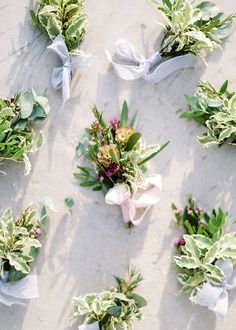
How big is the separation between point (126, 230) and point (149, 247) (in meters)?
0.08

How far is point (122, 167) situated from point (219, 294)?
17.2 inches

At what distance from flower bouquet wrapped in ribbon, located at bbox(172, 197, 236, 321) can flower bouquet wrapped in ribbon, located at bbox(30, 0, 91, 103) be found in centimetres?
50

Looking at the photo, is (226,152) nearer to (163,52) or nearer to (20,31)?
(163,52)

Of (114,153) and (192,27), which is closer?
(114,153)

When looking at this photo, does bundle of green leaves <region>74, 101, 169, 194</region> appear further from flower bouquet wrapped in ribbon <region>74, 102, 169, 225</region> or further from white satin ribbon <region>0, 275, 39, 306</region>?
white satin ribbon <region>0, 275, 39, 306</region>

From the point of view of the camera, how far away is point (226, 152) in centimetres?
186

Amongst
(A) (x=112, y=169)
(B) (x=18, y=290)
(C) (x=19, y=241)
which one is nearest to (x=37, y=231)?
(C) (x=19, y=241)

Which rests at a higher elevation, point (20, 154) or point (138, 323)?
point (20, 154)

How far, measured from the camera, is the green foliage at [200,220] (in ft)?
5.80

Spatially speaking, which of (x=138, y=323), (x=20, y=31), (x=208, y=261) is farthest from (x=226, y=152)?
(x=20, y=31)

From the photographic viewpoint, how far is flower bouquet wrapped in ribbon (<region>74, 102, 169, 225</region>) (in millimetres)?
1738

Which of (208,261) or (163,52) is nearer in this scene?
(208,261)

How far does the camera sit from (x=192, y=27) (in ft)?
5.94

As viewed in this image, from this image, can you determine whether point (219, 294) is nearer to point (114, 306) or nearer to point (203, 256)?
point (203, 256)
